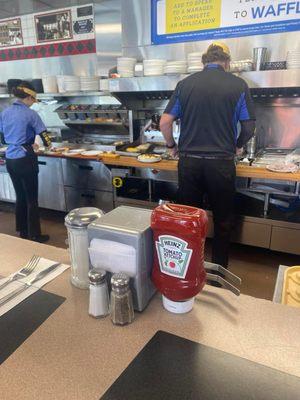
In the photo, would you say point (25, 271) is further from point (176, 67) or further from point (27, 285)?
point (176, 67)

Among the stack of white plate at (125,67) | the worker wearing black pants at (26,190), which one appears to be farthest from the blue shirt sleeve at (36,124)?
the stack of white plate at (125,67)

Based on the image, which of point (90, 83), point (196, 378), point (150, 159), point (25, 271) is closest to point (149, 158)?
point (150, 159)

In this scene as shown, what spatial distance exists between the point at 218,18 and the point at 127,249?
2992 millimetres

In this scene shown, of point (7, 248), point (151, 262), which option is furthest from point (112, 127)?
point (151, 262)

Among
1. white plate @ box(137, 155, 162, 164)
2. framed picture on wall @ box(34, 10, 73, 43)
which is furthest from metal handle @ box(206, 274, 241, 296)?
framed picture on wall @ box(34, 10, 73, 43)

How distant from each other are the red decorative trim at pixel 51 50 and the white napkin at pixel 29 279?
366cm

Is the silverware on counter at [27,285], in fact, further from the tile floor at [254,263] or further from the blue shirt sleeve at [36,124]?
the blue shirt sleeve at [36,124]

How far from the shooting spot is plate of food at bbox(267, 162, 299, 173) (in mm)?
2512

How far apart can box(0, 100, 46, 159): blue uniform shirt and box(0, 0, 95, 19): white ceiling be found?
163 cm

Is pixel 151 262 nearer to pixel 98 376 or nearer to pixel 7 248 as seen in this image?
pixel 98 376

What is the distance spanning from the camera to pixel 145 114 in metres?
3.64

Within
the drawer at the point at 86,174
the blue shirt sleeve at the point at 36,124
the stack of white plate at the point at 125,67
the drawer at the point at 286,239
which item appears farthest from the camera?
the drawer at the point at 86,174

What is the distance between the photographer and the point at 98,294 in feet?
2.76

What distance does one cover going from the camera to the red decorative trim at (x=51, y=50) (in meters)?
4.09
